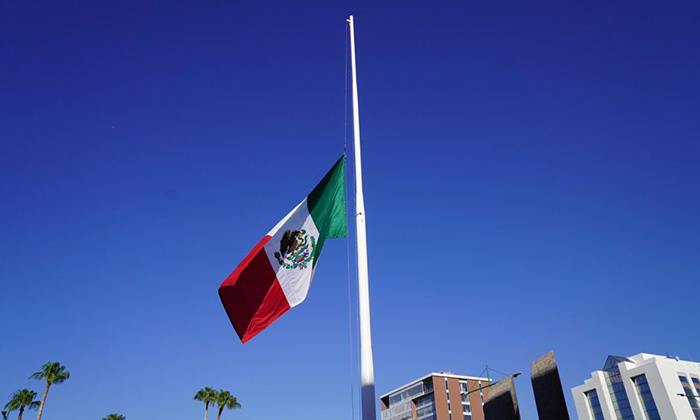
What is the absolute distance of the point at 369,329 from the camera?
773 cm

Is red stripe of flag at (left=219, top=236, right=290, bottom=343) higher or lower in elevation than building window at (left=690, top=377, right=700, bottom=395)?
lower

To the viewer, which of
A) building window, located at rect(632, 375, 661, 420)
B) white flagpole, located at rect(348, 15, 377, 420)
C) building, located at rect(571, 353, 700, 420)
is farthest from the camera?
building window, located at rect(632, 375, 661, 420)

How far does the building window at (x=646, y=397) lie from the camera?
8675cm

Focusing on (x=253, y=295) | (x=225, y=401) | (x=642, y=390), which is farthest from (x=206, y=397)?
(x=642, y=390)

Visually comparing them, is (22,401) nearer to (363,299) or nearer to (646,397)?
(363,299)

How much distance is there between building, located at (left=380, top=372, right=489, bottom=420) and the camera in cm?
9625

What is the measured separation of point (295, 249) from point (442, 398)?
95889mm

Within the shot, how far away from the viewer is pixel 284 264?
30.6ft

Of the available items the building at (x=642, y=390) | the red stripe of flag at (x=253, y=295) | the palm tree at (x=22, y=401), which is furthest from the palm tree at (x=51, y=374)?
the building at (x=642, y=390)

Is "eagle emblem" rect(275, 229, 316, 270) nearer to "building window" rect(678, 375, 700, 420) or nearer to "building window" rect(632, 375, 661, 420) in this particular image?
"building window" rect(678, 375, 700, 420)

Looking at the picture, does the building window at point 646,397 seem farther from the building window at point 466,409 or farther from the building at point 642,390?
Result: the building window at point 466,409

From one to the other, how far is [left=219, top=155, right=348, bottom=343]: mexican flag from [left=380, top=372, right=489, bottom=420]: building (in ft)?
303

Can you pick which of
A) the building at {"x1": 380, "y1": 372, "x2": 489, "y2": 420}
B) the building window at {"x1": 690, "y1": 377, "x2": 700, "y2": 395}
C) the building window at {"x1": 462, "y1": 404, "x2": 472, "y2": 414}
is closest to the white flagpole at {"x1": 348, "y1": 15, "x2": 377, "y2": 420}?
the building at {"x1": 380, "y1": 372, "x2": 489, "y2": 420}

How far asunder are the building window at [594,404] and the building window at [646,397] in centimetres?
894
